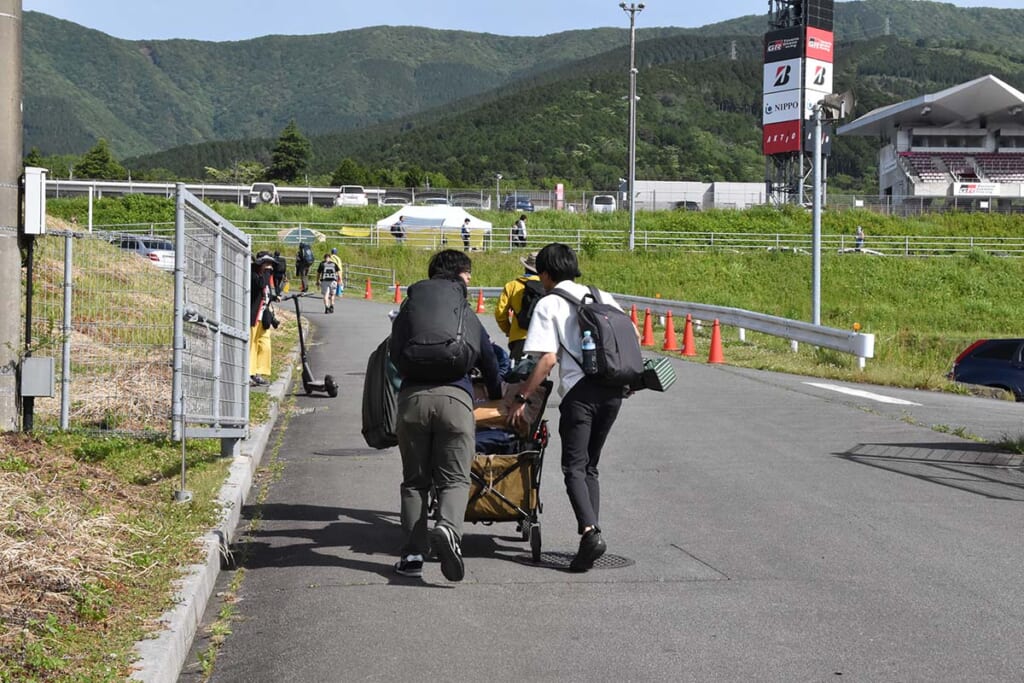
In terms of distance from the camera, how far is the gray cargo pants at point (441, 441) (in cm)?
687

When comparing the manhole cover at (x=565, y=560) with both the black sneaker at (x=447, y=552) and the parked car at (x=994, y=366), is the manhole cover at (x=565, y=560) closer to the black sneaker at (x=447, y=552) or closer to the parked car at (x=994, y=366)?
the black sneaker at (x=447, y=552)

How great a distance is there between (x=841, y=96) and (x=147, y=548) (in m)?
20.8

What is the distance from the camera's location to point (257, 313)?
15367mm

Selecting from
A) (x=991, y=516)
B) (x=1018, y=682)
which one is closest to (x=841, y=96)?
(x=991, y=516)

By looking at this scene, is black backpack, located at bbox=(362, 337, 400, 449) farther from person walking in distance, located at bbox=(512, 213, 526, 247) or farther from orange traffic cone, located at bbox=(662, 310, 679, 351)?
person walking in distance, located at bbox=(512, 213, 526, 247)

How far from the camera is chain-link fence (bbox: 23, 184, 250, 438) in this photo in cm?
955

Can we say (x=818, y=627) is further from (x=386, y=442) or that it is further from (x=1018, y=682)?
(x=386, y=442)

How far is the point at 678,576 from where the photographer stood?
7.23m

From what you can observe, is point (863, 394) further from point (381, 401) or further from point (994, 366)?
point (381, 401)

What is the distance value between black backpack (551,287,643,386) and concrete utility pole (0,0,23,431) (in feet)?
14.1

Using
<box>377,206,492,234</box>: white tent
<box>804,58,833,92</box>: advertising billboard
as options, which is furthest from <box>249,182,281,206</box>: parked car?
<box>804,58,833,92</box>: advertising billboard

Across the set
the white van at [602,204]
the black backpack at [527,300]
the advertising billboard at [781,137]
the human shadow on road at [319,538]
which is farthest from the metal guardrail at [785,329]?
the advertising billboard at [781,137]

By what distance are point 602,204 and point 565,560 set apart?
70562mm

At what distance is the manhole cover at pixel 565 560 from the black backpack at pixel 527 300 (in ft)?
8.01
